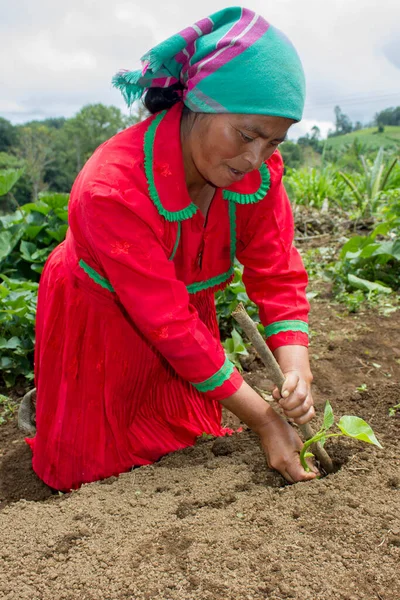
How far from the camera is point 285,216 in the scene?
187 cm

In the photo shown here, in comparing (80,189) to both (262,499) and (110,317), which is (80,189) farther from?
(262,499)

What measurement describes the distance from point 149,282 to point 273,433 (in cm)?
56

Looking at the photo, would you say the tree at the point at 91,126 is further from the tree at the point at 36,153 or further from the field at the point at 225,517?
the field at the point at 225,517

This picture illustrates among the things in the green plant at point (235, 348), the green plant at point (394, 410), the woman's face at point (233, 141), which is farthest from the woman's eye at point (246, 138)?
the green plant at point (235, 348)

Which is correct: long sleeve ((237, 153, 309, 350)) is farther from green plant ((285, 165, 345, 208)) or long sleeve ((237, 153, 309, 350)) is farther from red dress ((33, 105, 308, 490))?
green plant ((285, 165, 345, 208))

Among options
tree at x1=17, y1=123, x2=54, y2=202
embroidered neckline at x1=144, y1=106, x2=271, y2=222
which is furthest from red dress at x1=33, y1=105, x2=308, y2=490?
tree at x1=17, y1=123, x2=54, y2=202

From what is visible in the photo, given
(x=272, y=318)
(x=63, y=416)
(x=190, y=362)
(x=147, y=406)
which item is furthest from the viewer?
(x=147, y=406)

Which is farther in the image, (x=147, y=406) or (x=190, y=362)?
(x=147, y=406)

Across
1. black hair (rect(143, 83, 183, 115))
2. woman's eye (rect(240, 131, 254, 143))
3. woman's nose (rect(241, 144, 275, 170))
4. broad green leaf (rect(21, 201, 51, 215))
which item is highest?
black hair (rect(143, 83, 183, 115))

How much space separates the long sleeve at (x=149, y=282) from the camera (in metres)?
1.46

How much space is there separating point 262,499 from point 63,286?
3.03 feet

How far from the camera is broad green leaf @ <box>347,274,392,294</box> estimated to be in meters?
3.39

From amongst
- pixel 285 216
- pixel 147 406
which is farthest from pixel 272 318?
pixel 147 406

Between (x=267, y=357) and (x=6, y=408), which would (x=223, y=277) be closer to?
(x=267, y=357)
